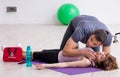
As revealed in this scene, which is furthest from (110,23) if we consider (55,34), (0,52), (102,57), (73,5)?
(102,57)

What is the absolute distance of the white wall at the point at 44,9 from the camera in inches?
288

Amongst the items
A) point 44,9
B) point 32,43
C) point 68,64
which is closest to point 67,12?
point 44,9

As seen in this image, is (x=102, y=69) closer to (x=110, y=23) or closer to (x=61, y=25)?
(x=61, y=25)

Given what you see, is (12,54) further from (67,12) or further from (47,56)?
(67,12)

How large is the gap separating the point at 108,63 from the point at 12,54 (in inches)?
44.5

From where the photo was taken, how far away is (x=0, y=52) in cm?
399

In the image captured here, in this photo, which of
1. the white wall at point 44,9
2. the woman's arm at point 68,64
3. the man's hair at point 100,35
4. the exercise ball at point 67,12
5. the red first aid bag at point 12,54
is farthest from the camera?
the white wall at point 44,9

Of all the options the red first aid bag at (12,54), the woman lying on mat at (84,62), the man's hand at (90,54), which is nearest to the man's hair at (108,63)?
the woman lying on mat at (84,62)

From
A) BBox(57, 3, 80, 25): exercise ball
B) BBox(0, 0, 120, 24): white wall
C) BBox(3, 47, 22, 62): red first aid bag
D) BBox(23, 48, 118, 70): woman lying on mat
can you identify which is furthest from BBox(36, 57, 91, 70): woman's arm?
BBox(0, 0, 120, 24): white wall

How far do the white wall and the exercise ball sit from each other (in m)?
0.30

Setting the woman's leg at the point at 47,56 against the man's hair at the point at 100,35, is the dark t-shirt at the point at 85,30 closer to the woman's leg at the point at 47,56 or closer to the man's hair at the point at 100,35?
the man's hair at the point at 100,35

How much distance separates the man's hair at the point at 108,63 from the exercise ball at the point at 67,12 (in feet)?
12.9

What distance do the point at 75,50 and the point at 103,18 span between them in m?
4.82

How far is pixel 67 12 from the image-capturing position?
705cm
